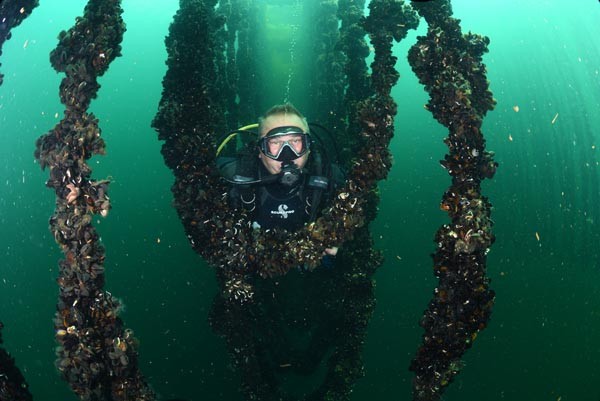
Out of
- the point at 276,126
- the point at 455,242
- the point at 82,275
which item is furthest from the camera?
the point at 276,126

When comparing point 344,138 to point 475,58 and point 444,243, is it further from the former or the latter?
point 444,243

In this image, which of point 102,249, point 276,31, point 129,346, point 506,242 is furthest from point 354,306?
point 506,242

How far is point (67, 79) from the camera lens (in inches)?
135

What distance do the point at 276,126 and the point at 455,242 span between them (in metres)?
2.93

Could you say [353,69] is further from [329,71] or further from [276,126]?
[276,126]

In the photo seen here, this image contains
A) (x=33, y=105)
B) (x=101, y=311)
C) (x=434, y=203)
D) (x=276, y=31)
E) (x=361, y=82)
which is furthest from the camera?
(x=33, y=105)

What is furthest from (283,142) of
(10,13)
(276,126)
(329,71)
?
(329,71)

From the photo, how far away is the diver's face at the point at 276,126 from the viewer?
5.15 meters

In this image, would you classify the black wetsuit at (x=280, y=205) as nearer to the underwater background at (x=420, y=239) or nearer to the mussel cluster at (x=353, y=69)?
the mussel cluster at (x=353, y=69)

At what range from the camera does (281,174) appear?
4.98 m

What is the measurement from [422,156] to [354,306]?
4052 centimetres

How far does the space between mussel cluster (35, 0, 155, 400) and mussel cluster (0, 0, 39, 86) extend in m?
0.98

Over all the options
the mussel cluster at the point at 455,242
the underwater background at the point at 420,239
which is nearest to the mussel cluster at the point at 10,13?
the mussel cluster at the point at 455,242

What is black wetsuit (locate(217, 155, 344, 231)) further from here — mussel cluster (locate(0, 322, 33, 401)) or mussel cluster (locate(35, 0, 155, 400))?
mussel cluster (locate(0, 322, 33, 401))
